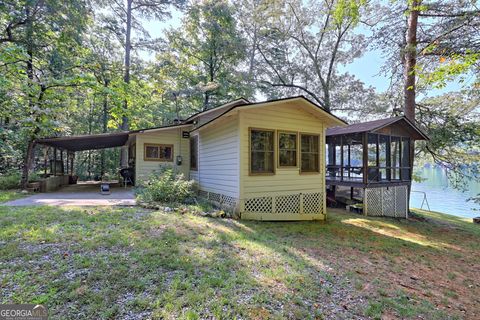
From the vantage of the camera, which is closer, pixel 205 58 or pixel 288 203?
pixel 288 203

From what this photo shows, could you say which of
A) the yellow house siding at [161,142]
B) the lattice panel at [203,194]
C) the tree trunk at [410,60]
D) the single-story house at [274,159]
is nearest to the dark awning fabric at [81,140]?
the single-story house at [274,159]

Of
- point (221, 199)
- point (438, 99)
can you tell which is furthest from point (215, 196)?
point (438, 99)

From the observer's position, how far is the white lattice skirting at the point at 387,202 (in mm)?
10562

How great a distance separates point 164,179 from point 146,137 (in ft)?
12.6

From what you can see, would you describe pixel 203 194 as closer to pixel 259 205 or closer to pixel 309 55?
pixel 259 205

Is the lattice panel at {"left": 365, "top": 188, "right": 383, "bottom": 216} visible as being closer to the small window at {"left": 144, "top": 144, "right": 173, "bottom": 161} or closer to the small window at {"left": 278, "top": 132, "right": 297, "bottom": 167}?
the small window at {"left": 278, "top": 132, "right": 297, "bottom": 167}

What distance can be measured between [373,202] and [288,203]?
217 inches

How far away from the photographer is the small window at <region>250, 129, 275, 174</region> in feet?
23.3

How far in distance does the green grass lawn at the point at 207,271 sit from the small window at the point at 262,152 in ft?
6.51

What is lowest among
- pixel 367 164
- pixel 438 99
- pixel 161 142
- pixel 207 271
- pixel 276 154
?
pixel 207 271

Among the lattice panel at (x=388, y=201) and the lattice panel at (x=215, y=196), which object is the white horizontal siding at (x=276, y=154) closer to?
the lattice panel at (x=215, y=196)

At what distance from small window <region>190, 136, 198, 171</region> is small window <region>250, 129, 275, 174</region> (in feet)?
14.4

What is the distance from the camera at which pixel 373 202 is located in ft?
35.1

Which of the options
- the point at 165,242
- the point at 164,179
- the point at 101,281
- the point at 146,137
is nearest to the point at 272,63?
the point at 146,137
